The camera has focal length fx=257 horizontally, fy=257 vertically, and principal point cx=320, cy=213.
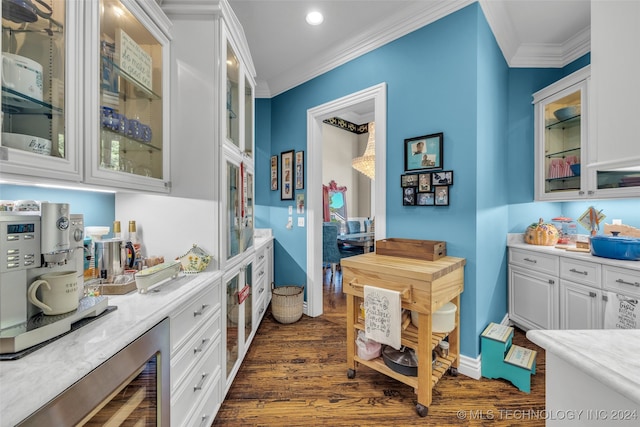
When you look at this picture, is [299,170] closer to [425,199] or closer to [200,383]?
[425,199]

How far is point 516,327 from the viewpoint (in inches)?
104

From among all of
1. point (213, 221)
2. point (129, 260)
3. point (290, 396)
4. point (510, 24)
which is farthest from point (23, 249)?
point (510, 24)

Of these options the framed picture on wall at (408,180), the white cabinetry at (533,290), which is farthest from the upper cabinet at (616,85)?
the white cabinetry at (533,290)

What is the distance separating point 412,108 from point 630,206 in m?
2.13

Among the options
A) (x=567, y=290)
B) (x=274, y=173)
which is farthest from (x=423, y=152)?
(x=274, y=173)

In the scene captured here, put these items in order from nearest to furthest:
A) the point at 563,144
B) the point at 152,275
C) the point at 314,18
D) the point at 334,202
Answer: the point at 152,275
the point at 314,18
the point at 563,144
the point at 334,202

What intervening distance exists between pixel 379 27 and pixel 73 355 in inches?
115

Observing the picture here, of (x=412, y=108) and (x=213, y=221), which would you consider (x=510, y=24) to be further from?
(x=213, y=221)

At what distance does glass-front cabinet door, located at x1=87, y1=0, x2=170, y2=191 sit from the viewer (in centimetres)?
109

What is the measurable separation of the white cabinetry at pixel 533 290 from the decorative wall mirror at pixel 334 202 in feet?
12.4

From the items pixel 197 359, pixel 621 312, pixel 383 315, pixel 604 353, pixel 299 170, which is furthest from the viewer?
pixel 299 170

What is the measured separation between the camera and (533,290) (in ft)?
7.91

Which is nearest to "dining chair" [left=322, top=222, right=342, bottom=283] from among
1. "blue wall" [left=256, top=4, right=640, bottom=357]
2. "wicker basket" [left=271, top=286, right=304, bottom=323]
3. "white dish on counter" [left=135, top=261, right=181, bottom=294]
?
"wicker basket" [left=271, top=286, right=304, bottom=323]

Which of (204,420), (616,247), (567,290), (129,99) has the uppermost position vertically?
(129,99)
